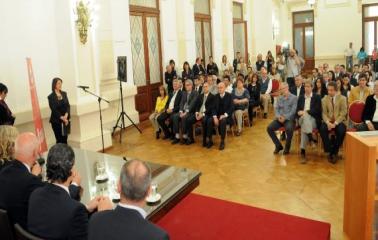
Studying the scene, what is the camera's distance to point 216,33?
1330 cm

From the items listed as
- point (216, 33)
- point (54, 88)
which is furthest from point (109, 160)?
point (216, 33)

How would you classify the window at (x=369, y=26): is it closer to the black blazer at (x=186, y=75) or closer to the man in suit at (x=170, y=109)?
the black blazer at (x=186, y=75)

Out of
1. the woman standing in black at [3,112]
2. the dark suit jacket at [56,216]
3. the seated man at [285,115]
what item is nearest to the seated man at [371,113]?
the seated man at [285,115]

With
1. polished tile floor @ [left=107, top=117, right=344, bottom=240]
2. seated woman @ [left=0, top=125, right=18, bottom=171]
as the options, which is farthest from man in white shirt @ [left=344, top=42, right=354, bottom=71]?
seated woman @ [left=0, top=125, right=18, bottom=171]

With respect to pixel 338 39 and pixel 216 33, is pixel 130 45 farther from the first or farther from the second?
pixel 338 39

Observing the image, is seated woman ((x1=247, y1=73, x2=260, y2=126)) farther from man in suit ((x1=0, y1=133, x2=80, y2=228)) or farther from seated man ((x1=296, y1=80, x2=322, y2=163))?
man in suit ((x1=0, y1=133, x2=80, y2=228))

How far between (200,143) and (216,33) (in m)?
6.80

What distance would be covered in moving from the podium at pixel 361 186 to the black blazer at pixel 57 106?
4673 mm

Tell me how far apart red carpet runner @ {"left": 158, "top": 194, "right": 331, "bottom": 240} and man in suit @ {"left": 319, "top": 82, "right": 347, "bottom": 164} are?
2255 mm

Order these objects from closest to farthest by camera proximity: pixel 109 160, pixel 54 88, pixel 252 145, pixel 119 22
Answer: pixel 109 160 < pixel 54 88 < pixel 252 145 < pixel 119 22

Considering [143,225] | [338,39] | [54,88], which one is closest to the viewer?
[143,225]

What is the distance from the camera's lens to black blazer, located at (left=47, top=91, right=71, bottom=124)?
642 centimetres

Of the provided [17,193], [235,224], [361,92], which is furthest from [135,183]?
[361,92]

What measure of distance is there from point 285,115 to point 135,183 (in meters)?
4.86
